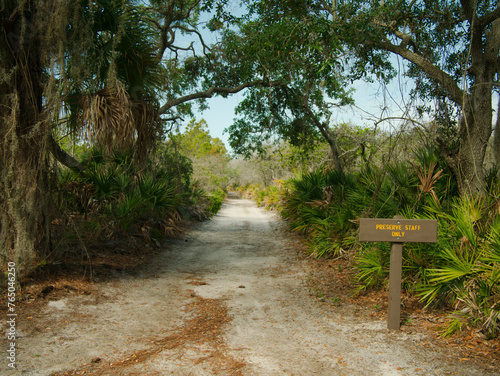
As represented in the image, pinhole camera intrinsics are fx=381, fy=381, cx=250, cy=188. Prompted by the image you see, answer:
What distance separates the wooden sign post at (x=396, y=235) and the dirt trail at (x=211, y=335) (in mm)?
321

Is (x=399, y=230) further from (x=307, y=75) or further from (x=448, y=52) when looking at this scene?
(x=307, y=75)

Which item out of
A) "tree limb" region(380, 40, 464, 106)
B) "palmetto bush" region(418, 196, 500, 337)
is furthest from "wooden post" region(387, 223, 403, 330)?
"tree limb" region(380, 40, 464, 106)

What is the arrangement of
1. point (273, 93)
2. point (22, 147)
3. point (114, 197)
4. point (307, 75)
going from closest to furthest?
point (22, 147) < point (114, 197) < point (307, 75) < point (273, 93)

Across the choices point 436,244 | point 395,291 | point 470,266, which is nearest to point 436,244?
point 436,244

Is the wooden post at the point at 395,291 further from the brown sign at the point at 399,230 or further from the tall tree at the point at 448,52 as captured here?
→ the tall tree at the point at 448,52

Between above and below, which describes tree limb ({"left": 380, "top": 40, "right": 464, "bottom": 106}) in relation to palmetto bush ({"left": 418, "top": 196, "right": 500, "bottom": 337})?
above

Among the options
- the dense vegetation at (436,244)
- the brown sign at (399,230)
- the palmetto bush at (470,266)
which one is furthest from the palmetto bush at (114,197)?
the palmetto bush at (470,266)

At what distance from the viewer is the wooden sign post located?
4.68 m

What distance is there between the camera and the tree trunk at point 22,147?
5.20 m

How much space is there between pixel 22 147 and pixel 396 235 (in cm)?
520

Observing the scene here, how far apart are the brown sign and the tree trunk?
4503mm

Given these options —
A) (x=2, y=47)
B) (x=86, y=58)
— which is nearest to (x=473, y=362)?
(x=86, y=58)

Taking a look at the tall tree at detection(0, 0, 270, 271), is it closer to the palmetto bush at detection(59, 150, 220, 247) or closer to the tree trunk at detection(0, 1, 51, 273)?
the tree trunk at detection(0, 1, 51, 273)

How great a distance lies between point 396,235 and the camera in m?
4.71
